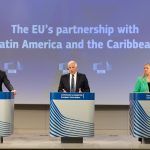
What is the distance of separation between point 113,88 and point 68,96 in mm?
2859

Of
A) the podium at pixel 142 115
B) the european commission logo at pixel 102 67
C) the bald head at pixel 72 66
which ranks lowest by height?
the podium at pixel 142 115

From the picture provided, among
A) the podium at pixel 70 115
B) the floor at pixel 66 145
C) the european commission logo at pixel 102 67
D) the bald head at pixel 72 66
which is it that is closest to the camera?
the floor at pixel 66 145

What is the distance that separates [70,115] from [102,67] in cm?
282

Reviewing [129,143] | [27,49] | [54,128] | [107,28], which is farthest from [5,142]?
[107,28]

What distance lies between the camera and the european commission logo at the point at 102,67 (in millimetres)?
10336

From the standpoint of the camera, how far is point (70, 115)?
7.73 m

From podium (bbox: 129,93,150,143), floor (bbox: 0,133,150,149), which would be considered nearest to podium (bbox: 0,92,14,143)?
floor (bbox: 0,133,150,149)

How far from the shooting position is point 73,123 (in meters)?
7.73

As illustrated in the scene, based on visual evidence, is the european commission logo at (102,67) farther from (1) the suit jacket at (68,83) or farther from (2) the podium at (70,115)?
(2) the podium at (70,115)

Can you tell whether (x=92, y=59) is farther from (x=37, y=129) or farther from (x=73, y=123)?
(x=73, y=123)

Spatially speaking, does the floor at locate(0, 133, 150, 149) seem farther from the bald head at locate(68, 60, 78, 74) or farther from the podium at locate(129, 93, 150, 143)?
the bald head at locate(68, 60, 78, 74)

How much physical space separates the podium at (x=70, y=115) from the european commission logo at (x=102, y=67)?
2.62 metres

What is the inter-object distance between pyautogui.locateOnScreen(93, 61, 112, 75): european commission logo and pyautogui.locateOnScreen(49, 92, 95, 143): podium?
2.62 meters

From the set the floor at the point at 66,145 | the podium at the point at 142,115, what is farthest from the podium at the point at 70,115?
the podium at the point at 142,115
